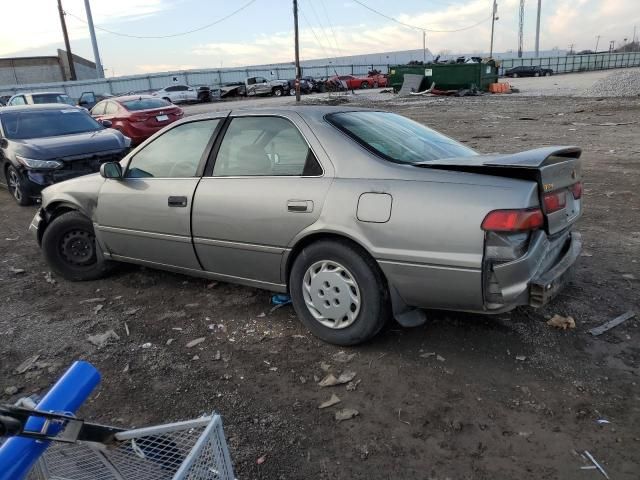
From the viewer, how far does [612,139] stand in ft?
39.7

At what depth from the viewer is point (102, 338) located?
151 inches

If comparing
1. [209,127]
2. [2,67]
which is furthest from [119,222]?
[2,67]

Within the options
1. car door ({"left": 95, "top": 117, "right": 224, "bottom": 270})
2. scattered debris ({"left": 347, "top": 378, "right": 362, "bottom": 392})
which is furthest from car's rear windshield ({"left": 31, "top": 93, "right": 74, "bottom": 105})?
scattered debris ({"left": 347, "top": 378, "right": 362, "bottom": 392})

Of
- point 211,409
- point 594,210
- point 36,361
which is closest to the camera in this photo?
point 211,409

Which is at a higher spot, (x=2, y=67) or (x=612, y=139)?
(x=2, y=67)

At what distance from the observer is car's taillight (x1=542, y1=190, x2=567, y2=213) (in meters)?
2.98

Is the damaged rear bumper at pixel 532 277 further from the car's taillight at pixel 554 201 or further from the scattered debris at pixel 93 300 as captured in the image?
the scattered debris at pixel 93 300

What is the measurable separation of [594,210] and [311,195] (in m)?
4.67

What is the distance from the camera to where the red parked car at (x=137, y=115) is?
44.4 ft

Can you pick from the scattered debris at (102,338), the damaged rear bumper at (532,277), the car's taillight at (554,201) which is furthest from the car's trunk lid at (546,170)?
the scattered debris at (102,338)

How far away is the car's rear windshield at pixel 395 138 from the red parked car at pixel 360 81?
42.2 metres

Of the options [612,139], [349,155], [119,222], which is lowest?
[612,139]

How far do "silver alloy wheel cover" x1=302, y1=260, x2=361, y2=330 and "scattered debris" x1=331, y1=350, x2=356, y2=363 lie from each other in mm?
170

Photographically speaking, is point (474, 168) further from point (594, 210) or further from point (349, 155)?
point (594, 210)
